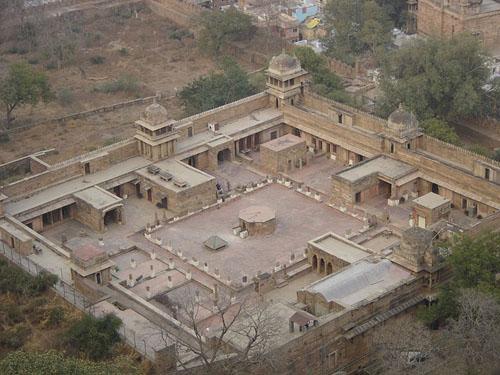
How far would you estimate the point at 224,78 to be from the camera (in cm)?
7356

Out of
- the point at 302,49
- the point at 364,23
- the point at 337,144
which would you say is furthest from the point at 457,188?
the point at 364,23


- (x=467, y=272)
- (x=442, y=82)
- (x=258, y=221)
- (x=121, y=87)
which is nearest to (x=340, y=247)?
(x=258, y=221)

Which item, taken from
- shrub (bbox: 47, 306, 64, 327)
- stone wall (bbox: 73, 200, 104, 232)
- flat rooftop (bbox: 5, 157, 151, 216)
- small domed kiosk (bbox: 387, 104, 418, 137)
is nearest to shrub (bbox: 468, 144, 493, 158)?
small domed kiosk (bbox: 387, 104, 418, 137)

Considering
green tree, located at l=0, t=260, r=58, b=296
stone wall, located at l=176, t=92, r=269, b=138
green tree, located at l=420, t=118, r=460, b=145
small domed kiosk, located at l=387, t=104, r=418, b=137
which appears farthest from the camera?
stone wall, located at l=176, t=92, r=269, b=138

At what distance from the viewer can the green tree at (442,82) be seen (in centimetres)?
6888

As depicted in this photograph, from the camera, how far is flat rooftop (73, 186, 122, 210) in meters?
58.5

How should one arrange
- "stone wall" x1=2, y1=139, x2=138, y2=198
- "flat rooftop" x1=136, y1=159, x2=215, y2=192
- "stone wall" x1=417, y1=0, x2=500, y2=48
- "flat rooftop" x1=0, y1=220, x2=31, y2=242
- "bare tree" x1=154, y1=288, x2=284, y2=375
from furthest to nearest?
"stone wall" x1=417, y1=0, x2=500, y2=48 → "flat rooftop" x1=136, y1=159, x2=215, y2=192 → "stone wall" x1=2, y1=139, x2=138, y2=198 → "flat rooftop" x1=0, y1=220, x2=31, y2=242 → "bare tree" x1=154, y1=288, x2=284, y2=375

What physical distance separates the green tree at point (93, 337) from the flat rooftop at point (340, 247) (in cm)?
1231

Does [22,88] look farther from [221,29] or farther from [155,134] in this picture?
[221,29]

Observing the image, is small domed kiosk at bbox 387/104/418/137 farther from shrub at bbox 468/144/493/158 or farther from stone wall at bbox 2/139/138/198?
stone wall at bbox 2/139/138/198

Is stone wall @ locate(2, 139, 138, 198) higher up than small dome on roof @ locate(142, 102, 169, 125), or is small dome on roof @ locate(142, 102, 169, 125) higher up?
small dome on roof @ locate(142, 102, 169, 125)

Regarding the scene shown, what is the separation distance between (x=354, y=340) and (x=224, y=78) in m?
30.0

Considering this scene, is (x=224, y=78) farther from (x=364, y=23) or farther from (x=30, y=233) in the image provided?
(x=30, y=233)

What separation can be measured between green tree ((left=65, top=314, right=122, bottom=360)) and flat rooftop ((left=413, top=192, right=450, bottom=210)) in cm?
1884
